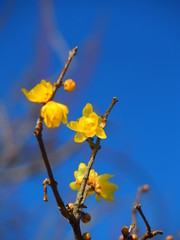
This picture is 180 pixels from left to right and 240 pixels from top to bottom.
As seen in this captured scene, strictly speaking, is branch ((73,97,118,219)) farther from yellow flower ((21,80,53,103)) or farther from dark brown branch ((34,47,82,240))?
yellow flower ((21,80,53,103))

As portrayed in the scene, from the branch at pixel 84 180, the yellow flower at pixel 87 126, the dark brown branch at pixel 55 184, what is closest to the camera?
the dark brown branch at pixel 55 184

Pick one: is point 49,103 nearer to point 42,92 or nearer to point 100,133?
point 42,92

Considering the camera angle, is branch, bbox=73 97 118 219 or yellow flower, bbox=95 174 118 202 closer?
branch, bbox=73 97 118 219

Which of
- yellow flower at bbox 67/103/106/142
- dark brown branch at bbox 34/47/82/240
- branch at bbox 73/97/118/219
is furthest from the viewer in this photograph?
yellow flower at bbox 67/103/106/142

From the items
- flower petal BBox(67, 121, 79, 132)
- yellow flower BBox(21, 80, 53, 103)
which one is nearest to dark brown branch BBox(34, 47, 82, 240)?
yellow flower BBox(21, 80, 53, 103)

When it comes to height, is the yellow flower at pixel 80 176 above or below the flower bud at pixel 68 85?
below

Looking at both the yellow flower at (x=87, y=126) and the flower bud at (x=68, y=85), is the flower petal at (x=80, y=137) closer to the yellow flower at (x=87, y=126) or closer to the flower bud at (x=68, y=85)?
the yellow flower at (x=87, y=126)

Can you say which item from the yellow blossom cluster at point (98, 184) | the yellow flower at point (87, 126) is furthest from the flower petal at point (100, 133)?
the yellow blossom cluster at point (98, 184)
